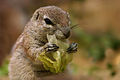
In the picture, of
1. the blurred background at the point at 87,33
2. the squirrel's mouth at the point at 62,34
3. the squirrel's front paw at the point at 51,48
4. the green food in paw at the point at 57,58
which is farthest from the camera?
the blurred background at the point at 87,33

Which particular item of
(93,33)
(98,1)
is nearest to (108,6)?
(98,1)

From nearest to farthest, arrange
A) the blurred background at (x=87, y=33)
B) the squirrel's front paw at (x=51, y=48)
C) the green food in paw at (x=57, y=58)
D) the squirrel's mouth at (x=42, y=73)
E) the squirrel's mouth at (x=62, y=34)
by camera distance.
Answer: the squirrel's mouth at (x=62, y=34)
the squirrel's front paw at (x=51, y=48)
the green food in paw at (x=57, y=58)
the squirrel's mouth at (x=42, y=73)
the blurred background at (x=87, y=33)

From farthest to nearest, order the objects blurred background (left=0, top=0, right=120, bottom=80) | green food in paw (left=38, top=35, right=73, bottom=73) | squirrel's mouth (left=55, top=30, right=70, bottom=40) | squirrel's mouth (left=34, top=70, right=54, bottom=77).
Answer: blurred background (left=0, top=0, right=120, bottom=80) → squirrel's mouth (left=34, top=70, right=54, bottom=77) → green food in paw (left=38, top=35, right=73, bottom=73) → squirrel's mouth (left=55, top=30, right=70, bottom=40)

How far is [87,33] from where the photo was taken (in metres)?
11.7

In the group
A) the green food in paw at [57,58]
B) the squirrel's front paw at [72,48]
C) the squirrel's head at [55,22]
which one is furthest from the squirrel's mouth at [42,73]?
the squirrel's head at [55,22]

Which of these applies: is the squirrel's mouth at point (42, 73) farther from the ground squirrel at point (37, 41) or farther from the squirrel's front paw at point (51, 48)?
the squirrel's front paw at point (51, 48)

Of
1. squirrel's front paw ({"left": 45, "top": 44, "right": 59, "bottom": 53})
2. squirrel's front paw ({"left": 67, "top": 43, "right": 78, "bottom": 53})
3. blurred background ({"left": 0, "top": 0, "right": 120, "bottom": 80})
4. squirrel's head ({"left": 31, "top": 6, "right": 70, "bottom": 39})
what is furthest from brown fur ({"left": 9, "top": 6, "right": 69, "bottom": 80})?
blurred background ({"left": 0, "top": 0, "right": 120, "bottom": 80})

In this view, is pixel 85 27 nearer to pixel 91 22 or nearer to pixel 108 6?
pixel 91 22

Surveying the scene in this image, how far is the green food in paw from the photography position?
4.59 m

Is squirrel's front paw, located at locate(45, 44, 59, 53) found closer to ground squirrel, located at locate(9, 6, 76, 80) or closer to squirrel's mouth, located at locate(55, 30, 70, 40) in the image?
ground squirrel, located at locate(9, 6, 76, 80)

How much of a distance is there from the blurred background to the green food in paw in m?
1.26

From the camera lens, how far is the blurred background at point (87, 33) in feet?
24.2

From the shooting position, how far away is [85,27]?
12.6 m

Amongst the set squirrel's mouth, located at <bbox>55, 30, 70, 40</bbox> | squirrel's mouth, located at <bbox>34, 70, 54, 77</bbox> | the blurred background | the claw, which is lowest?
squirrel's mouth, located at <bbox>34, 70, 54, 77</bbox>
